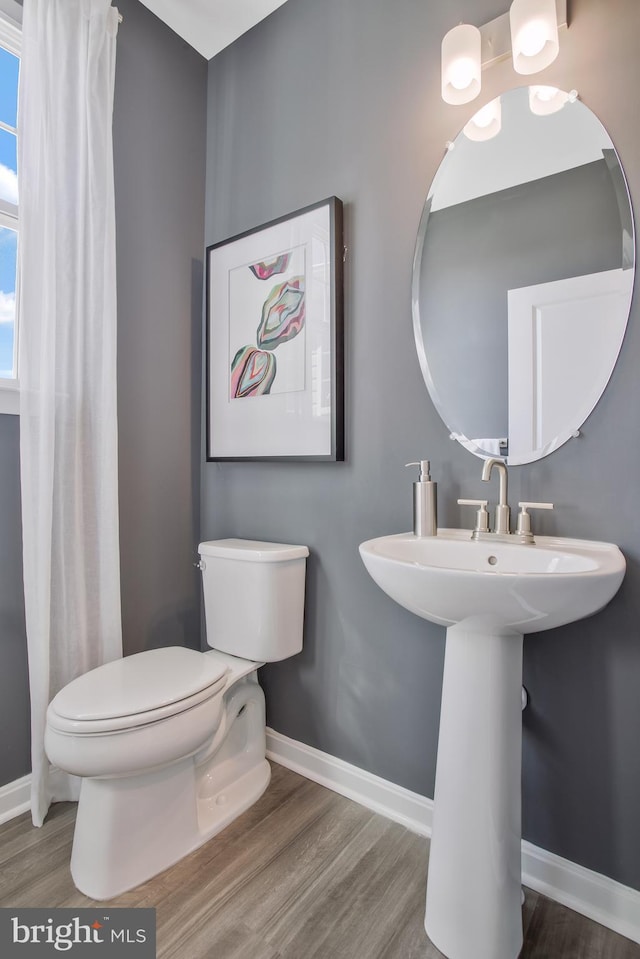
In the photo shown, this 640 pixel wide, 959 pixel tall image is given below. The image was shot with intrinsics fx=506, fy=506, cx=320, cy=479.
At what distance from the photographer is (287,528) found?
5.64 feet

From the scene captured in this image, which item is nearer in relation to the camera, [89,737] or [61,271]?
[89,737]

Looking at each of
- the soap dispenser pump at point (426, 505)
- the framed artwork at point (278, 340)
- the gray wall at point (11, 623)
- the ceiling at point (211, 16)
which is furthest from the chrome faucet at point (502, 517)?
the ceiling at point (211, 16)

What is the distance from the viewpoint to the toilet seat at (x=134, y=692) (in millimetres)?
Result: 1115

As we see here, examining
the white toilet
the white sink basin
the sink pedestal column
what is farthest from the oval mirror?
the white toilet

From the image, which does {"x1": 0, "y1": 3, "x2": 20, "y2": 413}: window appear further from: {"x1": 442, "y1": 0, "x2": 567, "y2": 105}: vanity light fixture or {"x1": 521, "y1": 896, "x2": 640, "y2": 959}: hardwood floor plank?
{"x1": 521, "y1": 896, "x2": 640, "y2": 959}: hardwood floor plank

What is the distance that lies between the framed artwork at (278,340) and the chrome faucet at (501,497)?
50cm

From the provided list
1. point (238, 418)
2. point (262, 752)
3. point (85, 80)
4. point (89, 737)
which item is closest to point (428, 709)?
point (262, 752)

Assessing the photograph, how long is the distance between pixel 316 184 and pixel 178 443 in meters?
1.01

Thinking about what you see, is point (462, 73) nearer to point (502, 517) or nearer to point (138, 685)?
point (502, 517)

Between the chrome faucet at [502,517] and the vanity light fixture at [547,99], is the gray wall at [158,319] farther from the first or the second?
the vanity light fixture at [547,99]

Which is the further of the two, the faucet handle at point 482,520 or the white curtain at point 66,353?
the white curtain at point 66,353

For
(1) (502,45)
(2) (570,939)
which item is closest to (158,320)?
(1) (502,45)

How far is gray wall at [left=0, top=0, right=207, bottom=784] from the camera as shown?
171 centimetres

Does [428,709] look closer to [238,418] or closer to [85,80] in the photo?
[238,418]
